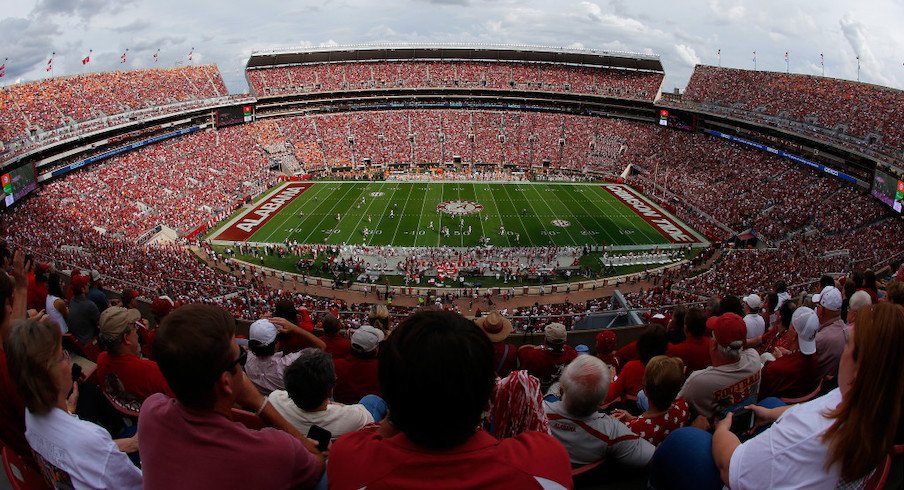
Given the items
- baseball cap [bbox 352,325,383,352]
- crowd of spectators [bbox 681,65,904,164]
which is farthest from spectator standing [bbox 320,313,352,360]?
crowd of spectators [bbox 681,65,904,164]

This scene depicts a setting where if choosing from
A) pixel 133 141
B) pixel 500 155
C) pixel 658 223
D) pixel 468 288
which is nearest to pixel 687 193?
pixel 658 223

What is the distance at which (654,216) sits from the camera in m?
39.4

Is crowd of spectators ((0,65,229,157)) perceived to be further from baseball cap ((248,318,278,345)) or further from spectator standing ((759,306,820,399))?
spectator standing ((759,306,820,399))

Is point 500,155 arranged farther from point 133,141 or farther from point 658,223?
point 133,141

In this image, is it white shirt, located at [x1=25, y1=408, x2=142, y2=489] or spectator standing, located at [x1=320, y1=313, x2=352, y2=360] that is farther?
spectator standing, located at [x1=320, y1=313, x2=352, y2=360]

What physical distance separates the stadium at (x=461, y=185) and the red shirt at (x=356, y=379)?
222 centimetres

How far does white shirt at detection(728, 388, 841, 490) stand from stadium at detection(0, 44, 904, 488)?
2.51 metres

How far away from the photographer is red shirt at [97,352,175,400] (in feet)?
12.9

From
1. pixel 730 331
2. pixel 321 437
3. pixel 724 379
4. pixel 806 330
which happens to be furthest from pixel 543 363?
pixel 321 437

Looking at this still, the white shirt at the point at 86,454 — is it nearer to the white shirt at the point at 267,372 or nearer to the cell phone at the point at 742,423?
the white shirt at the point at 267,372

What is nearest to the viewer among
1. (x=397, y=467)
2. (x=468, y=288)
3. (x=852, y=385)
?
(x=397, y=467)

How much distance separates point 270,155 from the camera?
51500 mm

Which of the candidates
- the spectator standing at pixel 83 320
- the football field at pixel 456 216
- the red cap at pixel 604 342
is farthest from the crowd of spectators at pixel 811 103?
the spectator standing at pixel 83 320

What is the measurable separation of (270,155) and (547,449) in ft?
174
